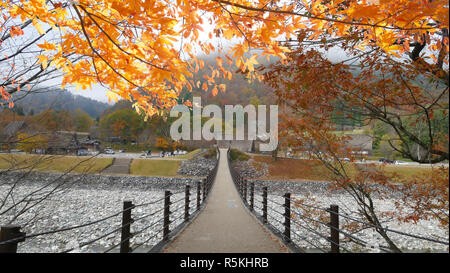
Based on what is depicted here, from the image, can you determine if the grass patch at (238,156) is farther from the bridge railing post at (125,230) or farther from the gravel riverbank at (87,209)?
the bridge railing post at (125,230)

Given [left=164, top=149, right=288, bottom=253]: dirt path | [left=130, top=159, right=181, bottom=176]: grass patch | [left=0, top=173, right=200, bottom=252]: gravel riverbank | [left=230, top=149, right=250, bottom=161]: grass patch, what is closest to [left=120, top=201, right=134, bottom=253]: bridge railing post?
[left=0, top=173, right=200, bottom=252]: gravel riverbank

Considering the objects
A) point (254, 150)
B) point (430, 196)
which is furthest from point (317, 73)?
point (254, 150)

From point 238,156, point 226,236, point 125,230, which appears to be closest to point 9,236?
point 125,230

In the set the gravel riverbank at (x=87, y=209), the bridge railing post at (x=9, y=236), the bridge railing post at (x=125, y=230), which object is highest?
the bridge railing post at (x=9, y=236)

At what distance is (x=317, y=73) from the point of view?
300 centimetres

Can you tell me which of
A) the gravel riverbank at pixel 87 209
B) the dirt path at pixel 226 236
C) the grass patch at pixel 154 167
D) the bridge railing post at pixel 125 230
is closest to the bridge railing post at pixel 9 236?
the gravel riverbank at pixel 87 209

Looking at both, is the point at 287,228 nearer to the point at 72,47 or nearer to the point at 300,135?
the point at 300,135

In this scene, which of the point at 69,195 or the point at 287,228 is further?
the point at 69,195

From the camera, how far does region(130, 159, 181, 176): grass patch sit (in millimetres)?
25109

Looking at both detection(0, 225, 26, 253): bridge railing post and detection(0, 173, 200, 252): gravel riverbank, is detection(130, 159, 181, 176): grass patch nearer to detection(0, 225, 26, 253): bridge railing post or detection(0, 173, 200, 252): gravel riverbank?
detection(0, 173, 200, 252): gravel riverbank

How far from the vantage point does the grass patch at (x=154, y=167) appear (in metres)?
25.1

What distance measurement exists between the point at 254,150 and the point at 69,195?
29.4m
